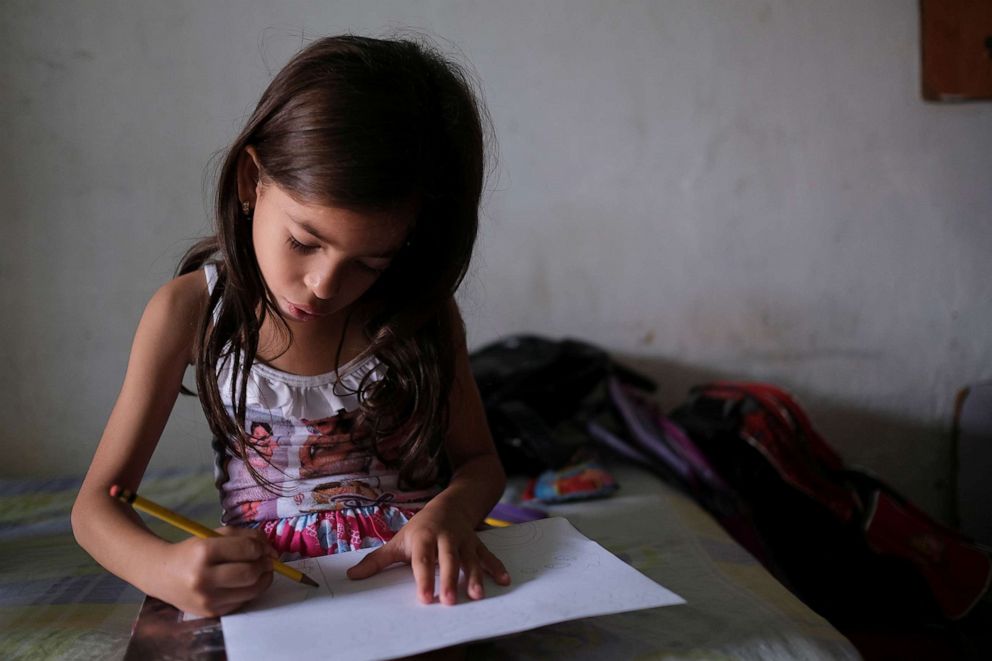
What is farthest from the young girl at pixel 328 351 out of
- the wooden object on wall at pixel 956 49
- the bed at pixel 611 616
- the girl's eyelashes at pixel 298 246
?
the wooden object on wall at pixel 956 49

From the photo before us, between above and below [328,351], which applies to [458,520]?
below

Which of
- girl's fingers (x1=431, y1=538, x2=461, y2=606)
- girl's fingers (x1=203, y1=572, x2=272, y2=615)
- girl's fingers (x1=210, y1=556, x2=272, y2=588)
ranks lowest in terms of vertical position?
girl's fingers (x1=431, y1=538, x2=461, y2=606)

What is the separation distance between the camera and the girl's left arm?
2.49ft

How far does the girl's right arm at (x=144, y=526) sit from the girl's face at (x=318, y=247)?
0.45 ft

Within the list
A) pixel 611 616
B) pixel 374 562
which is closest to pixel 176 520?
pixel 374 562

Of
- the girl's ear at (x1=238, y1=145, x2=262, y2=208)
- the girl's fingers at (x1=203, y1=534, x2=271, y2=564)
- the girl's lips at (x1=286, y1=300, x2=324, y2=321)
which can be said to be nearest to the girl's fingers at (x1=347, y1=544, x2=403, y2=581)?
the girl's fingers at (x1=203, y1=534, x2=271, y2=564)

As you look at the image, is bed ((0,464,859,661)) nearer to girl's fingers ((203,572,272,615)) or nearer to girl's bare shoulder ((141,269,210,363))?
girl's fingers ((203,572,272,615))

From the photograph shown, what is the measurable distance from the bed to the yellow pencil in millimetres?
194

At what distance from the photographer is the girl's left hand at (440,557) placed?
746 mm

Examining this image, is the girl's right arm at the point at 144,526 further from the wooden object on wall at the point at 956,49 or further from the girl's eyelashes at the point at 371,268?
the wooden object on wall at the point at 956,49

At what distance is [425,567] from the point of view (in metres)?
0.76

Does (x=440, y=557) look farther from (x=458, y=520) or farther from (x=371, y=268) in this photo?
(x=371, y=268)

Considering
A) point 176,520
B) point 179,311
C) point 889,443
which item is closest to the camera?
point 176,520

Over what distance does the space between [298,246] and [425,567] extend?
32 centimetres
